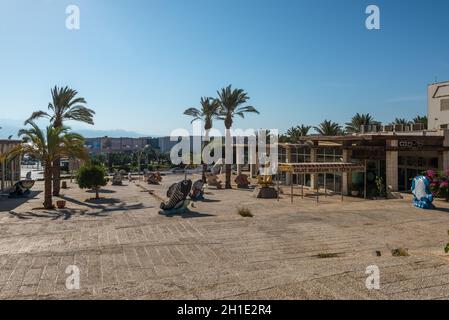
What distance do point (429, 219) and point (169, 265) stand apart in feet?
43.2

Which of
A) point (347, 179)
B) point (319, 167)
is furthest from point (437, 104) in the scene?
point (319, 167)

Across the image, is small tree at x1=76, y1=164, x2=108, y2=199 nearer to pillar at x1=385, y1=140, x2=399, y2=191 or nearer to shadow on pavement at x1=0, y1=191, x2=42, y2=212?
shadow on pavement at x1=0, y1=191, x2=42, y2=212

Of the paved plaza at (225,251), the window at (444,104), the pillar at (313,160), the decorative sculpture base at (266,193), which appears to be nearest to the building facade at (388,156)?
the pillar at (313,160)

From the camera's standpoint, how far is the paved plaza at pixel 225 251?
7.74 meters

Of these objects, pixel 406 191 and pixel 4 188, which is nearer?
pixel 406 191

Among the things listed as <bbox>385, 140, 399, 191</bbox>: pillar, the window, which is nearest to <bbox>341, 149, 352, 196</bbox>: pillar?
<bbox>385, 140, 399, 191</bbox>: pillar

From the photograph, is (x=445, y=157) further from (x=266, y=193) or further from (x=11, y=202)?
(x=11, y=202)

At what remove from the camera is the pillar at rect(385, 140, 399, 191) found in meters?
28.8

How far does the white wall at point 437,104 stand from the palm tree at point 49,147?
3837 centimetres

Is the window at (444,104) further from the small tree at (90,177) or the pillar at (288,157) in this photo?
the small tree at (90,177)

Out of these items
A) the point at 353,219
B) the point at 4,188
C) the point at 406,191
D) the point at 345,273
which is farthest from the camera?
the point at 4,188

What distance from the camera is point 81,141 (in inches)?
973
